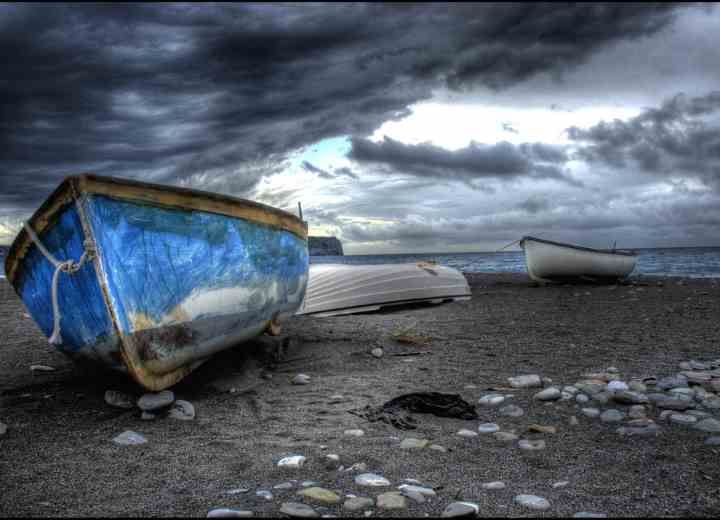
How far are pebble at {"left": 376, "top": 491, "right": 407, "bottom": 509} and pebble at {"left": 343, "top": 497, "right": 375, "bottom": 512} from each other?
42 mm

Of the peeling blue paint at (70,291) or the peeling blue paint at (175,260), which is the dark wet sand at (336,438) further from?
the peeling blue paint at (175,260)

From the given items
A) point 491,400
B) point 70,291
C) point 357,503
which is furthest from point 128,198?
point 491,400

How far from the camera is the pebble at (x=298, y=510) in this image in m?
2.47

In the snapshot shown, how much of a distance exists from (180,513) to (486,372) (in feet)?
11.9

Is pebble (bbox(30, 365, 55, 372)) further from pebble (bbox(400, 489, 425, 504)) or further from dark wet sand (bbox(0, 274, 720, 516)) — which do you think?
pebble (bbox(400, 489, 425, 504))

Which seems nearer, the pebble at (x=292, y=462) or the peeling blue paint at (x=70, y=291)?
the pebble at (x=292, y=462)

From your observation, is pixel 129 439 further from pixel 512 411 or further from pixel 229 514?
pixel 512 411

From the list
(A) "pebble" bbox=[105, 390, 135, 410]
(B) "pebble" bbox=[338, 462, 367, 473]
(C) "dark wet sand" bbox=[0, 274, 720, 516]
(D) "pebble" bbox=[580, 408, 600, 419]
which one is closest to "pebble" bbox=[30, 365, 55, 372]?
(C) "dark wet sand" bbox=[0, 274, 720, 516]

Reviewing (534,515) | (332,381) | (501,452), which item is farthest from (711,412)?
(332,381)

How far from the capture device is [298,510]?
A: 251cm

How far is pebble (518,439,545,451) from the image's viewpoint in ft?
11.4

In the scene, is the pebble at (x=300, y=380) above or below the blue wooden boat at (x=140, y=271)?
below

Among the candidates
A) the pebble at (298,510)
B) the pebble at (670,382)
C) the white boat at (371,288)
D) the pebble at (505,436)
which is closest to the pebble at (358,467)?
the pebble at (298,510)

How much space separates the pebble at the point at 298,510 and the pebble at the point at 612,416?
2.50m
